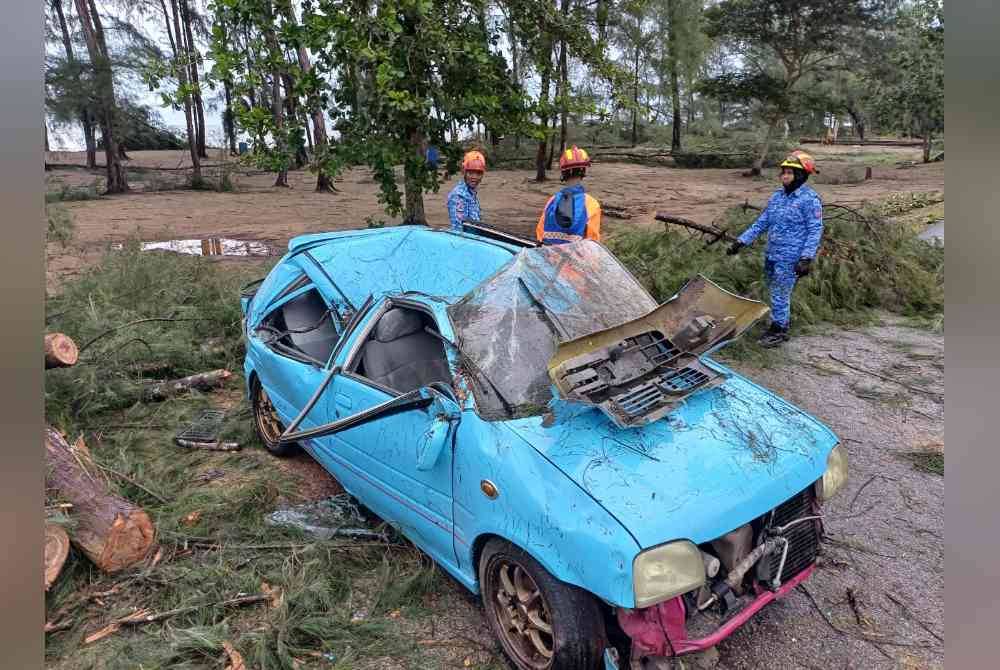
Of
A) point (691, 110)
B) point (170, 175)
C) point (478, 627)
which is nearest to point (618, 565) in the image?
point (478, 627)

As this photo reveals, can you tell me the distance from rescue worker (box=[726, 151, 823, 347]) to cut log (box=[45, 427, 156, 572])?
19.1 ft

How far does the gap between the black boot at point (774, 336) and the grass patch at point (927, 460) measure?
7.46ft

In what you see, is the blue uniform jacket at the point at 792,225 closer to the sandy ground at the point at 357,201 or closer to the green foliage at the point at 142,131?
the sandy ground at the point at 357,201

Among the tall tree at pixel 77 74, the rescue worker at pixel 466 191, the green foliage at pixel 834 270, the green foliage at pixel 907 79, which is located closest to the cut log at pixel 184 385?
the rescue worker at pixel 466 191

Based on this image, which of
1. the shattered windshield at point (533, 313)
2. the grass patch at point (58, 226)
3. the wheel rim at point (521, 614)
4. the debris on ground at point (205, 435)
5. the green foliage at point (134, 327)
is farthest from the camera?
the grass patch at point (58, 226)

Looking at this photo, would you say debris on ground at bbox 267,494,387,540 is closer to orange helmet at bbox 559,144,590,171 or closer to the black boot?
orange helmet at bbox 559,144,590,171

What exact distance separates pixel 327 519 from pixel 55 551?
4.48ft

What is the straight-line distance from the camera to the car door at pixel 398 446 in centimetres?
299

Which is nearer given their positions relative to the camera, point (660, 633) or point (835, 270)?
point (660, 633)

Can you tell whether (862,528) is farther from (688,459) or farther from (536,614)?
(536,614)

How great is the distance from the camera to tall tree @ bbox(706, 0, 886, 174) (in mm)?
25859

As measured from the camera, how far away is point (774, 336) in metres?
7.03

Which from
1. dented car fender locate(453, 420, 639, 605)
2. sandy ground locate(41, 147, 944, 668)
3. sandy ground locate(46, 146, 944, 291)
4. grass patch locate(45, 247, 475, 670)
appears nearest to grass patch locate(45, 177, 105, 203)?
sandy ground locate(46, 146, 944, 291)

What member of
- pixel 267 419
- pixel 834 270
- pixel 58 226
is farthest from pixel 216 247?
pixel 834 270
